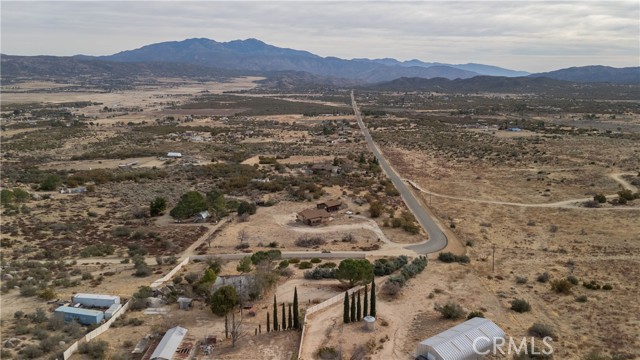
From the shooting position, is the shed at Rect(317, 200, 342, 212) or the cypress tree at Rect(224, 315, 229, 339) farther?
the shed at Rect(317, 200, 342, 212)

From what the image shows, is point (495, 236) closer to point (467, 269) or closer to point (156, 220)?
point (467, 269)

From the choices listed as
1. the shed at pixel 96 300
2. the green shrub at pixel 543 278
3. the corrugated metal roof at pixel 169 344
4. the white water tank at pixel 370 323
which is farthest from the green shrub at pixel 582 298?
the shed at pixel 96 300

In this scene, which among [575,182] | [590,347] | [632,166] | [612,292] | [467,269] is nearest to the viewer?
[590,347]

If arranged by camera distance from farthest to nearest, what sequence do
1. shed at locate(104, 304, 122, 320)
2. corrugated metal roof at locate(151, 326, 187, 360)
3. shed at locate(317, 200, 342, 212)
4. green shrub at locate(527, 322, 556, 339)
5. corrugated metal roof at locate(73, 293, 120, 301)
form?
shed at locate(317, 200, 342, 212), corrugated metal roof at locate(73, 293, 120, 301), shed at locate(104, 304, 122, 320), green shrub at locate(527, 322, 556, 339), corrugated metal roof at locate(151, 326, 187, 360)

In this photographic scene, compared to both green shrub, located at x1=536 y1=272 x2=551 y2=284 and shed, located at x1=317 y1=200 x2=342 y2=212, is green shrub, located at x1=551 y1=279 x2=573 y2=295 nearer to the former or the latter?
green shrub, located at x1=536 y1=272 x2=551 y2=284

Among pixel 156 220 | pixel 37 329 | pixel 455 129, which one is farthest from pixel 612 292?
pixel 455 129

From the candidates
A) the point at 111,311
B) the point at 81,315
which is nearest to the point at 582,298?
the point at 111,311

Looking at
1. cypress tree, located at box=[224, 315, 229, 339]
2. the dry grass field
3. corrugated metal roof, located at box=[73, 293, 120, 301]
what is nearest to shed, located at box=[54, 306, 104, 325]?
the dry grass field
